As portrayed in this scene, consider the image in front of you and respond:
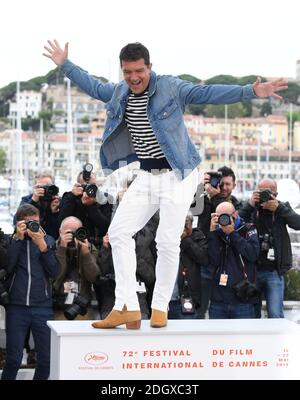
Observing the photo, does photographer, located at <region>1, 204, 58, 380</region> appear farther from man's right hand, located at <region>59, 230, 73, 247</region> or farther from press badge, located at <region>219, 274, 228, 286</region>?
press badge, located at <region>219, 274, 228, 286</region>

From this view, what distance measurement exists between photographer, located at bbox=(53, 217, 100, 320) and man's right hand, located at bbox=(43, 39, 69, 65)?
6.34 feet

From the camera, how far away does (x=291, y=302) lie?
1184 cm

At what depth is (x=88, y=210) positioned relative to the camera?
11.0 metres

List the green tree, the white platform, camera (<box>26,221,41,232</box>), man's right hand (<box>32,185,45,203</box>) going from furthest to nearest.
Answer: the green tree
man's right hand (<box>32,185,45,203</box>)
camera (<box>26,221,41,232</box>)
the white platform

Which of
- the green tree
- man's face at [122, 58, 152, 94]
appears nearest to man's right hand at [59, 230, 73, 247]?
man's face at [122, 58, 152, 94]

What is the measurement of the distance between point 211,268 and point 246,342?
268cm

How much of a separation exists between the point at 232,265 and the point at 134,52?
9.77 feet

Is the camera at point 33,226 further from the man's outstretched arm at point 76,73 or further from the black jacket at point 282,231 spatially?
the black jacket at point 282,231

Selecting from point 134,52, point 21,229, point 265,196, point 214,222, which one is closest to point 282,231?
point 265,196

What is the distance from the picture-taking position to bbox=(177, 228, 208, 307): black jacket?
10469 mm

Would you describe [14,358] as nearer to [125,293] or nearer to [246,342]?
[125,293]

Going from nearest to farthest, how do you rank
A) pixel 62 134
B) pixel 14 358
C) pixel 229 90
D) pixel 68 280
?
pixel 229 90 → pixel 14 358 → pixel 68 280 → pixel 62 134

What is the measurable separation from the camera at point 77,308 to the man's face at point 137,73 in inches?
100

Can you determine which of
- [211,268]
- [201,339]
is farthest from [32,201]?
[201,339]
